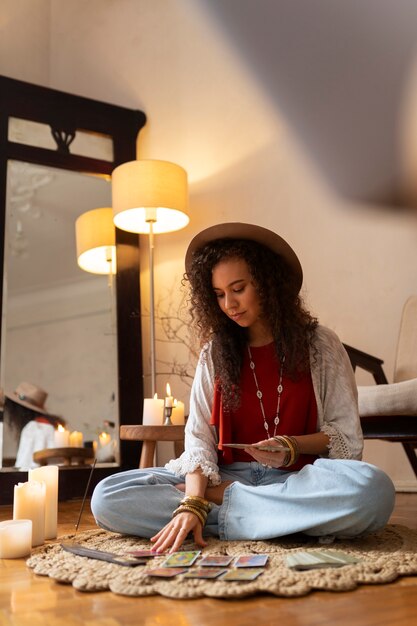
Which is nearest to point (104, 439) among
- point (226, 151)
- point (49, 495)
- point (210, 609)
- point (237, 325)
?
point (49, 495)

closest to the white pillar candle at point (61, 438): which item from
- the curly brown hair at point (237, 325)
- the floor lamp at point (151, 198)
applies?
the floor lamp at point (151, 198)

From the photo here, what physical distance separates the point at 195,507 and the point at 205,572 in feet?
1.08

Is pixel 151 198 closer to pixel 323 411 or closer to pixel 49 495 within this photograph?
pixel 49 495

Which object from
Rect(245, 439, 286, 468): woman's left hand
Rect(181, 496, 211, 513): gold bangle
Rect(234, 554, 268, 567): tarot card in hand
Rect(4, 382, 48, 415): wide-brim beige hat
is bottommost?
Rect(234, 554, 268, 567): tarot card in hand

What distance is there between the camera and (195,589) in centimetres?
119

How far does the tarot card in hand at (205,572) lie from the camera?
1272mm

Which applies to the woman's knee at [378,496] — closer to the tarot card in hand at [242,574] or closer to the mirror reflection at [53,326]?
the tarot card in hand at [242,574]

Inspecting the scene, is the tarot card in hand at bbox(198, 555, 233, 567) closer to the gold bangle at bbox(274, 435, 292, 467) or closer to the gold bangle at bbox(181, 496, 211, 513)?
the gold bangle at bbox(181, 496, 211, 513)

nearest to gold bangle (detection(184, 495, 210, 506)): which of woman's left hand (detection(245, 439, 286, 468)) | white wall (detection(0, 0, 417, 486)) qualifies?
woman's left hand (detection(245, 439, 286, 468))

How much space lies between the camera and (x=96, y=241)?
3822 mm

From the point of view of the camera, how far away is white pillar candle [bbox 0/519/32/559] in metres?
1.65

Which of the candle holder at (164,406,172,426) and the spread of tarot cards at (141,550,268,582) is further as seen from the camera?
the candle holder at (164,406,172,426)

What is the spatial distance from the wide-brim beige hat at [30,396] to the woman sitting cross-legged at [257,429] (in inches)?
69.3

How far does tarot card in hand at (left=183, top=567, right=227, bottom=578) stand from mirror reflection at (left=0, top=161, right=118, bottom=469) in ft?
7.42
